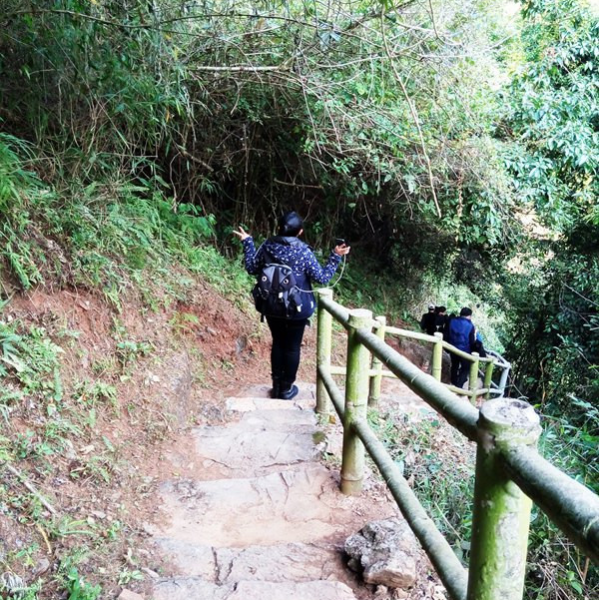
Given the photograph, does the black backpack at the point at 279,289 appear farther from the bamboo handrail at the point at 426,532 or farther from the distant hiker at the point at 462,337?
the distant hiker at the point at 462,337

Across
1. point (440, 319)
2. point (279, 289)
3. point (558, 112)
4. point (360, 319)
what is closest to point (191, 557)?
point (360, 319)

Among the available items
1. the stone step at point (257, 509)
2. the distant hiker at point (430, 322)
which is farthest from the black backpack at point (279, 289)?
the distant hiker at point (430, 322)

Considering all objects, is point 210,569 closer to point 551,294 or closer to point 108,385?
point 108,385

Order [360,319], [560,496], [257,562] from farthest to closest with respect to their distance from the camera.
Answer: [360,319] < [257,562] < [560,496]

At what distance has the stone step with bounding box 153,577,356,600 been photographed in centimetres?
191

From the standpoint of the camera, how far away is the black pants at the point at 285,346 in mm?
4224

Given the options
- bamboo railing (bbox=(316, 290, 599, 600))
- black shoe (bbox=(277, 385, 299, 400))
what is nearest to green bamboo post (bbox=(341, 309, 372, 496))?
bamboo railing (bbox=(316, 290, 599, 600))

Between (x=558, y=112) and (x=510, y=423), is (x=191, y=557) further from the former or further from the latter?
(x=558, y=112)

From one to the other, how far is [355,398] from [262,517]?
79cm

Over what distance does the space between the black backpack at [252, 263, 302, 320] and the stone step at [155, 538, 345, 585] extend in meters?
1.97

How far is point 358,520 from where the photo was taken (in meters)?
2.55

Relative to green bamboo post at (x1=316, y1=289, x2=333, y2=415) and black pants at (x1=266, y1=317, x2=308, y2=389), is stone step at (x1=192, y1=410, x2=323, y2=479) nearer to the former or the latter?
green bamboo post at (x1=316, y1=289, x2=333, y2=415)

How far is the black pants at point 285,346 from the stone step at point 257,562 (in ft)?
6.77

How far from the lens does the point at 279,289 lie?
3959 millimetres
